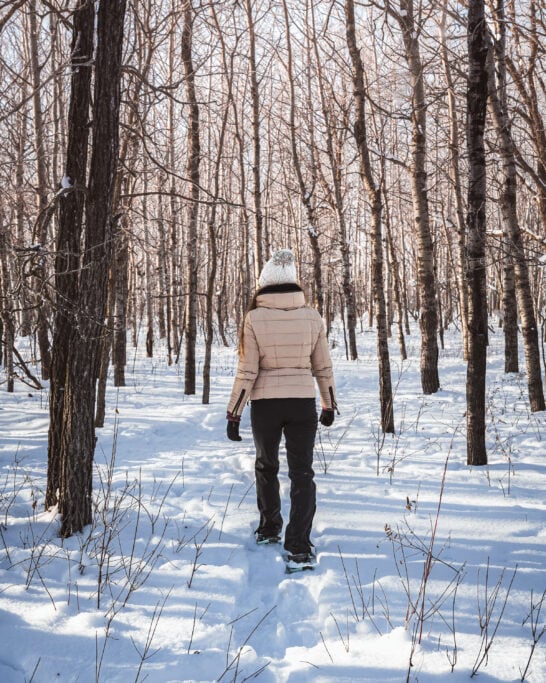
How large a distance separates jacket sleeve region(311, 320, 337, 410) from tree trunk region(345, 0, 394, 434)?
8.12ft

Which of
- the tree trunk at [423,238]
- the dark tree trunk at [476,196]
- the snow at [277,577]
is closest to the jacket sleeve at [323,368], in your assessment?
the snow at [277,577]

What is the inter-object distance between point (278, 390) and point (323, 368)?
42cm

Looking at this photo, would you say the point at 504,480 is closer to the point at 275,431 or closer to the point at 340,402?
the point at 275,431

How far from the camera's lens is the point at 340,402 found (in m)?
8.33

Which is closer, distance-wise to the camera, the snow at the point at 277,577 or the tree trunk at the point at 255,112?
the snow at the point at 277,577

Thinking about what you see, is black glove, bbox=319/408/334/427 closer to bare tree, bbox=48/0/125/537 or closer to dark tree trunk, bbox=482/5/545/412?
bare tree, bbox=48/0/125/537

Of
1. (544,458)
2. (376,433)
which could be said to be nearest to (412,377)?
(376,433)

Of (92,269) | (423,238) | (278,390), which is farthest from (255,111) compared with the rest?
(278,390)

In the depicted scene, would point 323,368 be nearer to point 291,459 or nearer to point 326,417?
point 326,417

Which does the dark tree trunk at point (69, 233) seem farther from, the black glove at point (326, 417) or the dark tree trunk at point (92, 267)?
the black glove at point (326, 417)

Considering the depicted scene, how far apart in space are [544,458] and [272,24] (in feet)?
39.6

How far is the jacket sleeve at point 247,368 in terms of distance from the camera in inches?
120

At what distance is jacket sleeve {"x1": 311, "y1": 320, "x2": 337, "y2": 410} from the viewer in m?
3.22

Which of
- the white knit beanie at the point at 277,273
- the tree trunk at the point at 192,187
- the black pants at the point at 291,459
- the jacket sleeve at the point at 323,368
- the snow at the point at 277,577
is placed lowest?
the snow at the point at 277,577
